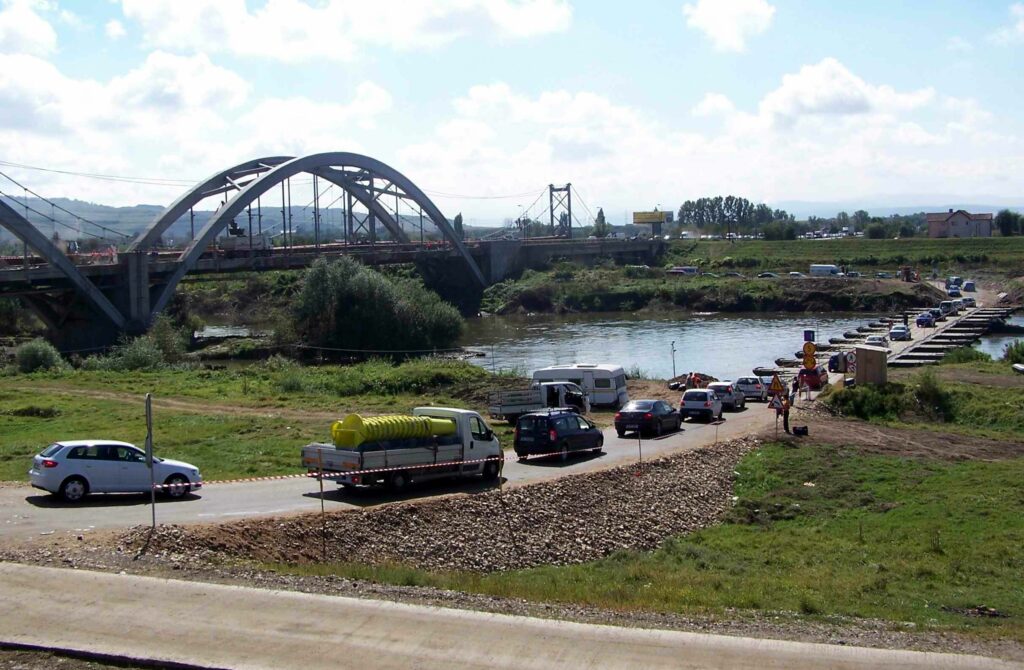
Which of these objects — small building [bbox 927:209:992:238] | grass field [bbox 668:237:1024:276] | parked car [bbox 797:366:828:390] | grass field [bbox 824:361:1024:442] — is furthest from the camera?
small building [bbox 927:209:992:238]

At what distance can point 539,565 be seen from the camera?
60.7ft

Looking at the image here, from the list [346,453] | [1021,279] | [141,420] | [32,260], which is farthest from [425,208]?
[346,453]

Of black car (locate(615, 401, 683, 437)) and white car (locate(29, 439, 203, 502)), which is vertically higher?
white car (locate(29, 439, 203, 502))

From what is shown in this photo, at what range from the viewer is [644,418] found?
3030 cm

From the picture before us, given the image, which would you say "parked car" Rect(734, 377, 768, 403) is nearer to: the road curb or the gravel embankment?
the gravel embankment

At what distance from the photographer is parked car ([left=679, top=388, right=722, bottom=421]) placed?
3434cm

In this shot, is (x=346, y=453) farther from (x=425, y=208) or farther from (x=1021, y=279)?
(x=1021, y=279)

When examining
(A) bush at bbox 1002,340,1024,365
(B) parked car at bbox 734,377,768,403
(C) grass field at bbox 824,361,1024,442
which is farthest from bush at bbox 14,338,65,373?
(A) bush at bbox 1002,340,1024,365

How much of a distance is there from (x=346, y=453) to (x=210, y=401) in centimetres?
1743

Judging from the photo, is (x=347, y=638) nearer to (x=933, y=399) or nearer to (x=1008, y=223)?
(x=933, y=399)

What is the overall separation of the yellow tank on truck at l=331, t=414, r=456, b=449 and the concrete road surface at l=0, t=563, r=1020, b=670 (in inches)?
290

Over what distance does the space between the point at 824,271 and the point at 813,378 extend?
78329mm

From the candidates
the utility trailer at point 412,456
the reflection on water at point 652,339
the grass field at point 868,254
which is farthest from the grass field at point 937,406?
the grass field at point 868,254

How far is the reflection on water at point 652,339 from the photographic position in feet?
205
